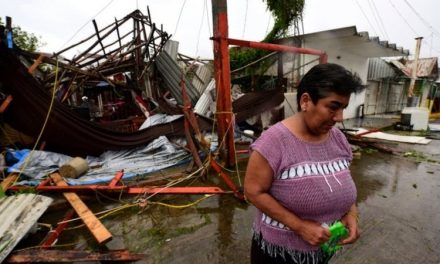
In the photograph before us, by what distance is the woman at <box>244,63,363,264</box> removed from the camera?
113 cm

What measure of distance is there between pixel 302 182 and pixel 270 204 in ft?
0.64

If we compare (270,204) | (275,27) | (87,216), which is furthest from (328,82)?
(275,27)

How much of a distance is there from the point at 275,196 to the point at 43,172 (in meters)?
4.85

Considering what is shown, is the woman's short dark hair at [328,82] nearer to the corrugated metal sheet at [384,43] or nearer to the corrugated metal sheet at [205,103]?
the corrugated metal sheet at [205,103]

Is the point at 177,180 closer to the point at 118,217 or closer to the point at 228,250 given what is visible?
the point at 118,217

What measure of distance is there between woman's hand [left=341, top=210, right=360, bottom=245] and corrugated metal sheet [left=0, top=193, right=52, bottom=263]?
9.21 ft

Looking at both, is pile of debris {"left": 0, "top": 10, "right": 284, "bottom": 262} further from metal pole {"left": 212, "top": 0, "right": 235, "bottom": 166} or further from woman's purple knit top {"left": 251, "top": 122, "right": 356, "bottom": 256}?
woman's purple knit top {"left": 251, "top": 122, "right": 356, "bottom": 256}

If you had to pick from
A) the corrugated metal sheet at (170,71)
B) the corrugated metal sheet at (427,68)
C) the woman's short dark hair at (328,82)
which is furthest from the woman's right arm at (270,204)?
the corrugated metal sheet at (427,68)

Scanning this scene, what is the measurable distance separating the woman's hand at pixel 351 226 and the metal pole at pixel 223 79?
135 inches

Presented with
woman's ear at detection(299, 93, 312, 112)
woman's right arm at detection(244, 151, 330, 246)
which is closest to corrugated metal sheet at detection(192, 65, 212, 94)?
woman's ear at detection(299, 93, 312, 112)

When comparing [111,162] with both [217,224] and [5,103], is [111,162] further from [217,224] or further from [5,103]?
[217,224]

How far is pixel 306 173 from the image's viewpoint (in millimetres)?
1148

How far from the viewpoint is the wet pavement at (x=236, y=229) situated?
2457 millimetres

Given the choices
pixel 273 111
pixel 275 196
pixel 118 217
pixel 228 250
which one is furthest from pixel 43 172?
pixel 273 111
